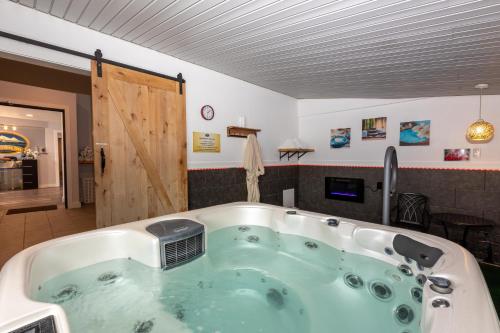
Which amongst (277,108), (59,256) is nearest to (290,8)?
(59,256)

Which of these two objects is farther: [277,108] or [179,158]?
[277,108]

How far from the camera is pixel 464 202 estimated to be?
10.5ft

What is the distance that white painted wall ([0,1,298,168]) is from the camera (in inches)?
74.4

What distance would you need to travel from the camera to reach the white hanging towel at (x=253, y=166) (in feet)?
11.7

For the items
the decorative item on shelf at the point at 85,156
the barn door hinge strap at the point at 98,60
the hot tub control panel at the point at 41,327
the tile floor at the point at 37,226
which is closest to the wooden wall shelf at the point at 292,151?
the barn door hinge strap at the point at 98,60

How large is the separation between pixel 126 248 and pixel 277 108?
327 cm

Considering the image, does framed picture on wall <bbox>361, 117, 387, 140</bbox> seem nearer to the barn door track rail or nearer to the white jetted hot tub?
the white jetted hot tub

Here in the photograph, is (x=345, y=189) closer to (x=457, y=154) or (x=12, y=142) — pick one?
(x=457, y=154)

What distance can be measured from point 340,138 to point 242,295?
3489 millimetres

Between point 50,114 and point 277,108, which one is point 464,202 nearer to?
point 277,108

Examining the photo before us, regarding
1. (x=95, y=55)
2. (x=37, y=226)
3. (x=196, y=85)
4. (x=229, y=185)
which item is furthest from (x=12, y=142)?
(x=229, y=185)

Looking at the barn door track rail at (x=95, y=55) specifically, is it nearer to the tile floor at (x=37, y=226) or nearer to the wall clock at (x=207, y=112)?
the wall clock at (x=207, y=112)

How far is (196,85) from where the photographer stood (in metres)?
3.02

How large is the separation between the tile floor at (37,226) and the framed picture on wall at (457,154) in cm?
510
